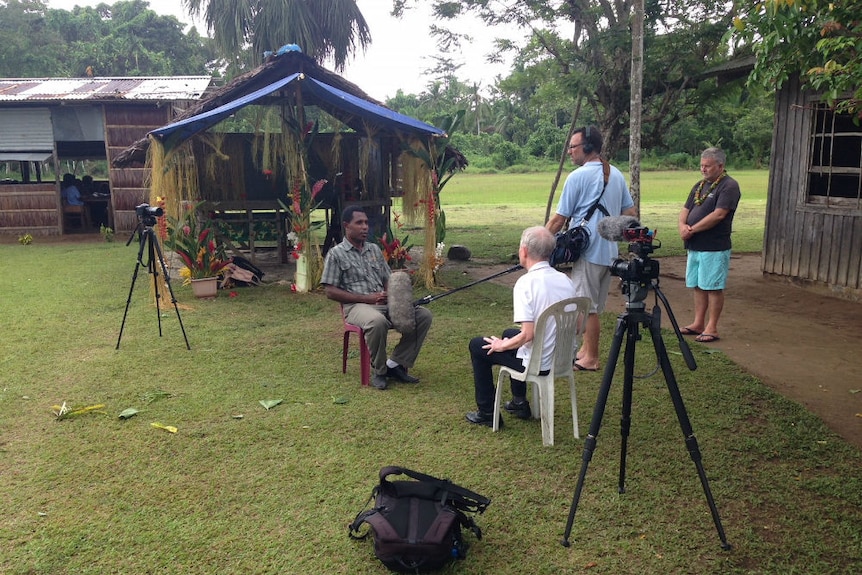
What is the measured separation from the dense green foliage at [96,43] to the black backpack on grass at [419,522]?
33.4 meters

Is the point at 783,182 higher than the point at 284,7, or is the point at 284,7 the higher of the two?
the point at 284,7

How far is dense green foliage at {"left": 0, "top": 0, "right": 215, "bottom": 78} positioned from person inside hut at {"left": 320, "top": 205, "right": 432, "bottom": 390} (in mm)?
31047

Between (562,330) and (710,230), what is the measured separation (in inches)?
110

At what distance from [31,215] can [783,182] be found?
51.9ft

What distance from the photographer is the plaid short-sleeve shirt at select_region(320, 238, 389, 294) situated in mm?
5051

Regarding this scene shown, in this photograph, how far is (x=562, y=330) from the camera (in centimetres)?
382

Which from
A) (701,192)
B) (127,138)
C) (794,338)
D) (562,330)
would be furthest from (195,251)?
(127,138)

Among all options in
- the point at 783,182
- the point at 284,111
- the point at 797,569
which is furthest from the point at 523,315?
the point at 783,182

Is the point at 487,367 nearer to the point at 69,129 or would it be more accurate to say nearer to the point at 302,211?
the point at 302,211

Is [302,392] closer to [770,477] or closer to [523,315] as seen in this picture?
[523,315]

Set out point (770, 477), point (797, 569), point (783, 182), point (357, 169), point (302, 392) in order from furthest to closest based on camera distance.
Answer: point (357, 169), point (783, 182), point (302, 392), point (770, 477), point (797, 569)

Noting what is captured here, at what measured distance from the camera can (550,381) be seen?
383 cm

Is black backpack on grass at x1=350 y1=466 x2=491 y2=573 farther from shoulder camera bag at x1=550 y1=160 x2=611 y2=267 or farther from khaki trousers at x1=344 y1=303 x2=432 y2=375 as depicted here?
khaki trousers at x1=344 y1=303 x2=432 y2=375

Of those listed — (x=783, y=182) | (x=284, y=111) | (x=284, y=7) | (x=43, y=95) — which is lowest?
(x=783, y=182)
